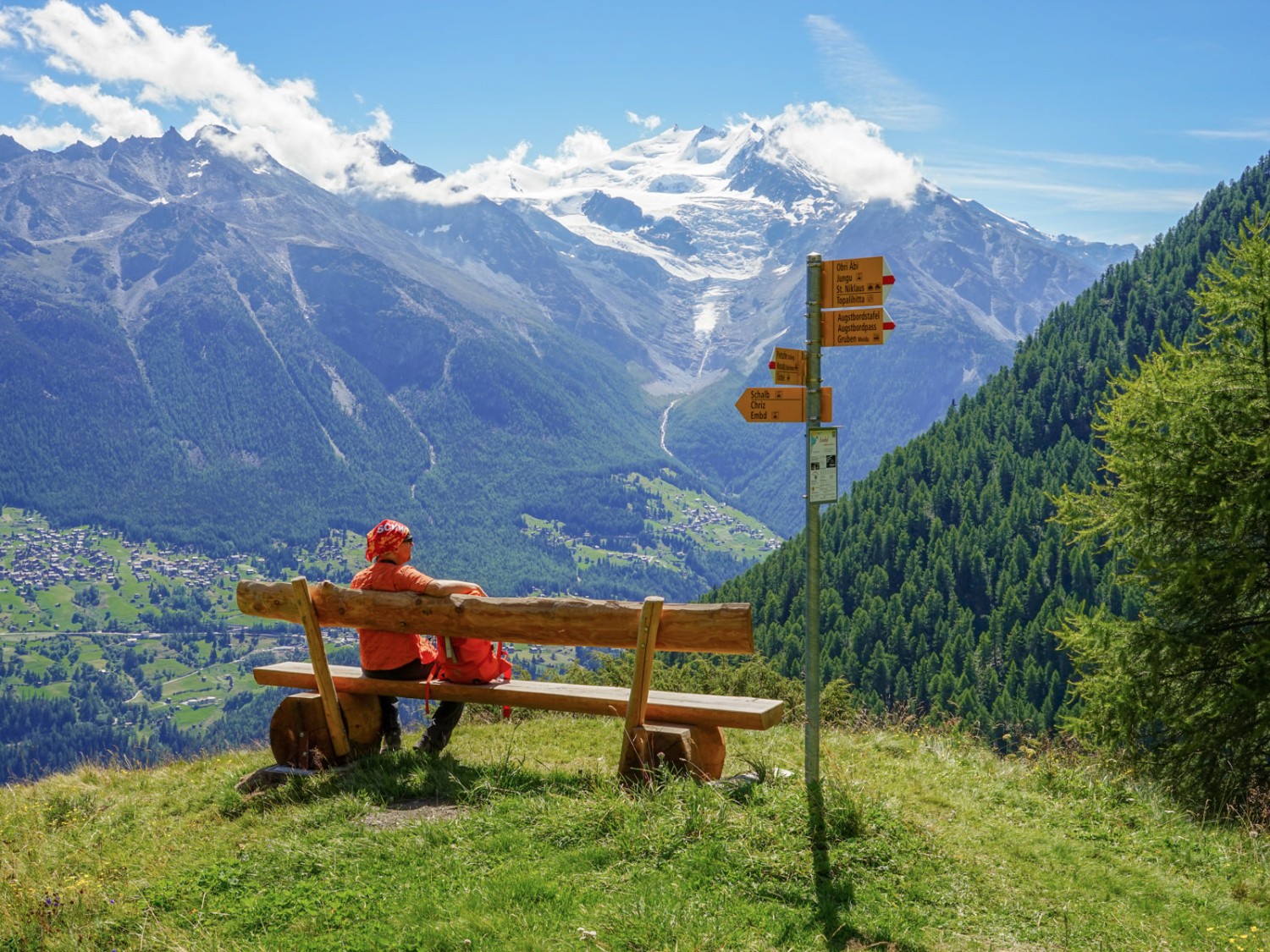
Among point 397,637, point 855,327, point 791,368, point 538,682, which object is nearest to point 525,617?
point 538,682

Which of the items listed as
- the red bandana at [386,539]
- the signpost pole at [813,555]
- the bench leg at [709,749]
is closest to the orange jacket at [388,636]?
the red bandana at [386,539]

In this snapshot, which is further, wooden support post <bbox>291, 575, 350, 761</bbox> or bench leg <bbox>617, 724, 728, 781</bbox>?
wooden support post <bbox>291, 575, 350, 761</bbox>

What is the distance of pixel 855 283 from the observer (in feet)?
25.6

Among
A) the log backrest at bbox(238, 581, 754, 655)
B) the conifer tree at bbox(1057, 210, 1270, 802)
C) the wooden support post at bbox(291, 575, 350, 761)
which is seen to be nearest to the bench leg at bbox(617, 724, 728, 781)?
the log backrest at bbox(238, 581, 754, 655)

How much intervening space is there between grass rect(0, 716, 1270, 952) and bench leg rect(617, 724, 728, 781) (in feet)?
1.10

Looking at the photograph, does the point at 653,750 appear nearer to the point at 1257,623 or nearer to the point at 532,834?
the point at 532,834

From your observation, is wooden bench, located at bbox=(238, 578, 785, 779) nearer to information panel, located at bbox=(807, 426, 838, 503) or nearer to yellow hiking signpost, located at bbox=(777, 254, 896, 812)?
yellow hiking signpost, located at bbox=(777, 254, 896, 812)

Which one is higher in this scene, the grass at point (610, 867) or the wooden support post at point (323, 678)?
the wooden support post at point (323, 678)

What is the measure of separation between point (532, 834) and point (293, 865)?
1.74m

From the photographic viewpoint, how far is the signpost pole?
7.70 metres

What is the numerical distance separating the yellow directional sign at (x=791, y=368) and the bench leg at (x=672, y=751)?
3.07 m

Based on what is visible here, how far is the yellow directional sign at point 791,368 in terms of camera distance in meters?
7.99

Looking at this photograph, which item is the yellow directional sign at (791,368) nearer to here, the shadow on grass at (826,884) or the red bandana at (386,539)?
the shadow on grass at (826,884)

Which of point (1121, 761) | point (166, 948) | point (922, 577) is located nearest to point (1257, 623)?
point (1121, 761)
